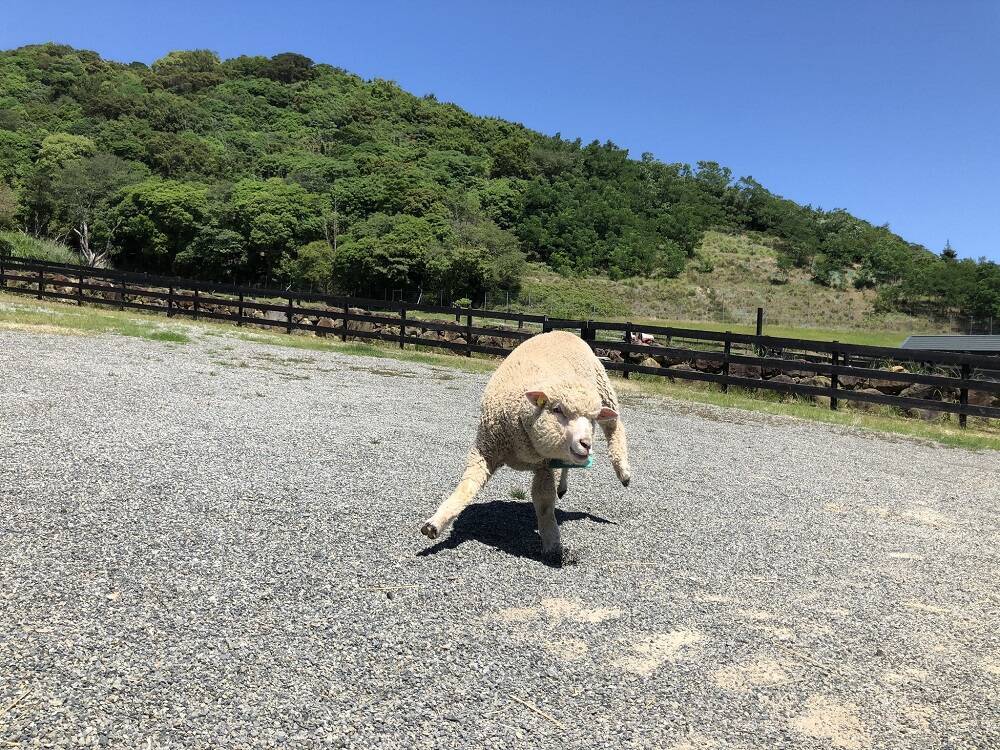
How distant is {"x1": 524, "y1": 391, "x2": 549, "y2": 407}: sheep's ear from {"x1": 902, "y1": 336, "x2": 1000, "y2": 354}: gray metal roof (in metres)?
16.0

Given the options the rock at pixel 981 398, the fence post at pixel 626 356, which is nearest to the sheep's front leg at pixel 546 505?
the rock at pixel 981 398

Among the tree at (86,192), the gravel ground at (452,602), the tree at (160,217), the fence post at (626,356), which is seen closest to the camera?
the gravel ground at (452,602)

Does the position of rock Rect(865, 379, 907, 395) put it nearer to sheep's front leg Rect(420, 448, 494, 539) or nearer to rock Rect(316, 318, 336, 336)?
sheep's front leg Rect(420, 448, 494, 539)

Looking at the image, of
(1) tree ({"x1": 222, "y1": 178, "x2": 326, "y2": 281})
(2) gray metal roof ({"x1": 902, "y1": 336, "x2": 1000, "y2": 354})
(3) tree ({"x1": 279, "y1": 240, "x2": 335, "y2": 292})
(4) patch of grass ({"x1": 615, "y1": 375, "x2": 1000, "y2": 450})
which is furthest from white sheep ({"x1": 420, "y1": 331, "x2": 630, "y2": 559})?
(1) tree ({"x1": 222, "y1": 178, "x2": 326, "y2": 281})

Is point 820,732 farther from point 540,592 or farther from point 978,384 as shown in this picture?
point 978,384

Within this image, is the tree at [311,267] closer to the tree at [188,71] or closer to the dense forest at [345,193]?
the dense forest at [345,193]

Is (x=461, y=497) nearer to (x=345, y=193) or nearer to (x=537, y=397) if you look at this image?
(x=537, y=397)

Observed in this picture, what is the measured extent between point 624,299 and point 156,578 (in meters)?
64.5

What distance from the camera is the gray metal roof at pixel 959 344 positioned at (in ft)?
51.0

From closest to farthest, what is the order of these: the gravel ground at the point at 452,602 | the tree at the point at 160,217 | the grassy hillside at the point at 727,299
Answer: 1. the gravel ground at the point at 452,602
2. the grassy hillside at the point at 727,299
3. the tree at the point at 160,217

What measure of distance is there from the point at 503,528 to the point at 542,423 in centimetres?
135

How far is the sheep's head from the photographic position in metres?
3.74

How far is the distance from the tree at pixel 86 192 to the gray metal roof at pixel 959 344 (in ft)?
221

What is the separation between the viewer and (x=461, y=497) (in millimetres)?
4000
